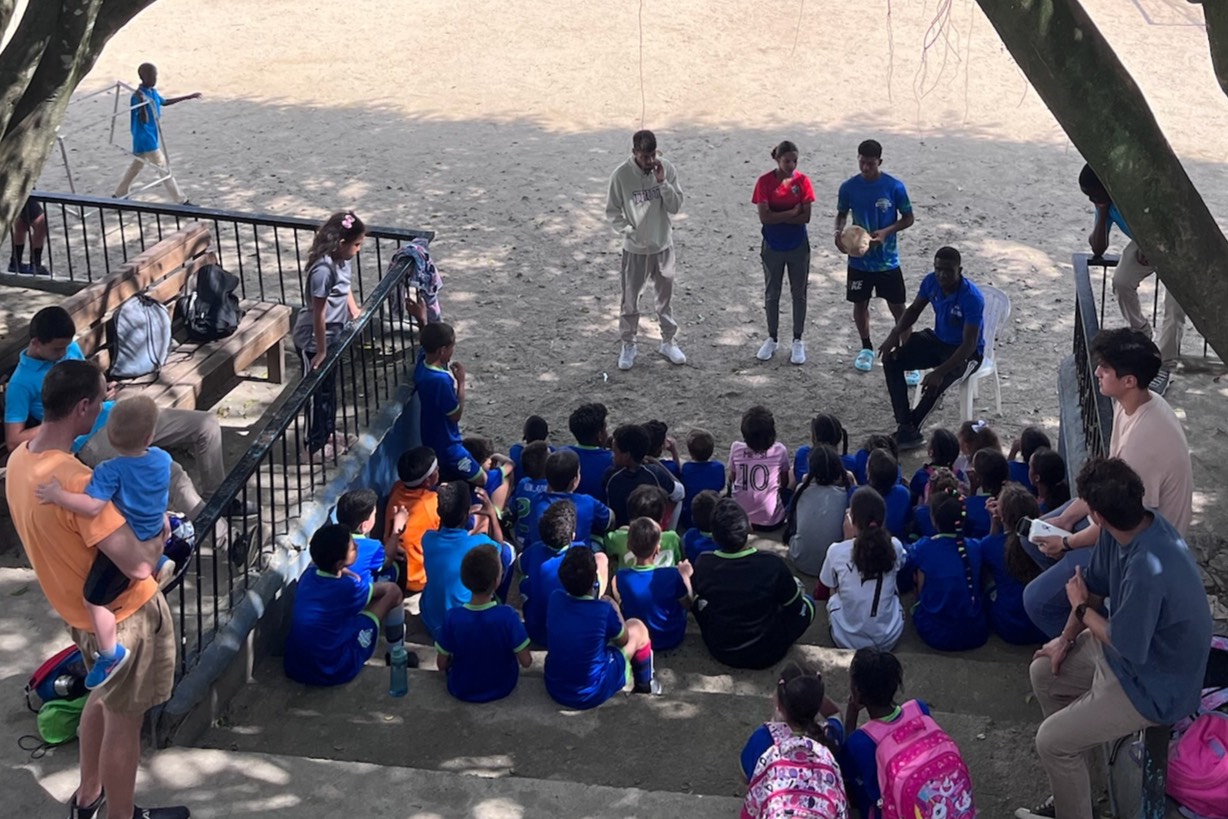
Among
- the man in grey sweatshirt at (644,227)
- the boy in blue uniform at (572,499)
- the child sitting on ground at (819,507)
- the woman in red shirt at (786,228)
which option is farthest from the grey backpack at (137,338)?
the woman in red shirt at (786,228)

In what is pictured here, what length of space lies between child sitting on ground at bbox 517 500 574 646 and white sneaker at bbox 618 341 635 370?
3764 millimetres

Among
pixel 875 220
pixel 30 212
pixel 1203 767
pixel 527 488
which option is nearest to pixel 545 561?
pixel 527 488

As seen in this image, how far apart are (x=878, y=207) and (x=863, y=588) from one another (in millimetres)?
4417

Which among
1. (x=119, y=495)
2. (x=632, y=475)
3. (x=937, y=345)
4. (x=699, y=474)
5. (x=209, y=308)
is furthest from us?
(x=937, y=345)

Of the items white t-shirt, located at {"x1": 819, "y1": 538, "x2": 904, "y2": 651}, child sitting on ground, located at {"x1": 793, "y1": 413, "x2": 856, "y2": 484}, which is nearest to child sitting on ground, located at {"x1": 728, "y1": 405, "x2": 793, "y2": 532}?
child sitting on ground, located at {"x1": 793, "y1": 413, "x2": 856, "y2": 484}

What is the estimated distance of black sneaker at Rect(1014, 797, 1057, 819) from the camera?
18.0 ft

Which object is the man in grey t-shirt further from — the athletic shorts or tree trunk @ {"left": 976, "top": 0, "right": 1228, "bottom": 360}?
the athletic shorts

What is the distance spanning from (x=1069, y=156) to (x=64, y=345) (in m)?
11.9

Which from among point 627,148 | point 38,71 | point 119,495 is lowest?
point 627,148

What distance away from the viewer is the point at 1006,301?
10.2 meters

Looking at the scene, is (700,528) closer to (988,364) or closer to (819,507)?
(819,507)

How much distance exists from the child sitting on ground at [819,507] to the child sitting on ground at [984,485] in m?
0.71

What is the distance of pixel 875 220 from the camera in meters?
10.6

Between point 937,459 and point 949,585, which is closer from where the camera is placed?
point 949,585
